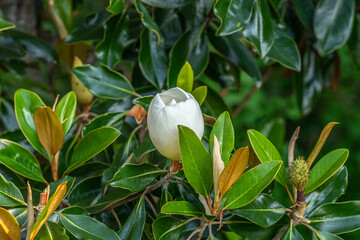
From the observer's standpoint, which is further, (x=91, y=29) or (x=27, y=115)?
(x=91, y=29)

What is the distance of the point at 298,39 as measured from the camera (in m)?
1.19

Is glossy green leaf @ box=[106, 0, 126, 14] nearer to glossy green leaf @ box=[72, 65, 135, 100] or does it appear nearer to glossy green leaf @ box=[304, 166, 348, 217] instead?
glossy green leaf @ box=[72, 65, 135, 100]

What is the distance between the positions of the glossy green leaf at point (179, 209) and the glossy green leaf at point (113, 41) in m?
0.47

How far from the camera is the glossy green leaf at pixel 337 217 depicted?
1.98 ft

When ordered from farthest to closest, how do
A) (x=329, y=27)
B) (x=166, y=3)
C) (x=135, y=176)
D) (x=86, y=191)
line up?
(x=329, y=27), (x=166, y=3), (x=86, y=191), (x=135, y=176)

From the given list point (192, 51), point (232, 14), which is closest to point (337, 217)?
point (232, 14)

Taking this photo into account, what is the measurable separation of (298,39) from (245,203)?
0.76m

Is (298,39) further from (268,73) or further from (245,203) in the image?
(245,203)

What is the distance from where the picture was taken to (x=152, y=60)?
927 mm

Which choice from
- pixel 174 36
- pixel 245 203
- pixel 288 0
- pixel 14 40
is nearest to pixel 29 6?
pixel 14 40

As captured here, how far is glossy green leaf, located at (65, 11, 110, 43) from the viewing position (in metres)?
1.03

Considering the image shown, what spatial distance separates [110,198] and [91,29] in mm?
508

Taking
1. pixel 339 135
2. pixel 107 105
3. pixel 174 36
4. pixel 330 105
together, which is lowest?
pixel 339 135

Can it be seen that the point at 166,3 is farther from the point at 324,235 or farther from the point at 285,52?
the point at 324,235
